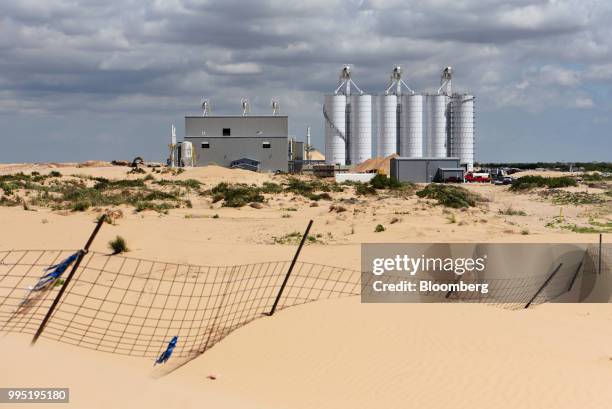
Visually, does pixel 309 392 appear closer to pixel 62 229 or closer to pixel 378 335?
pixel 378 335

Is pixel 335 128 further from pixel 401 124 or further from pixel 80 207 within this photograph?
pixel 80 207

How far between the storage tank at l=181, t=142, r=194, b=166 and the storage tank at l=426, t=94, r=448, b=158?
25553mm

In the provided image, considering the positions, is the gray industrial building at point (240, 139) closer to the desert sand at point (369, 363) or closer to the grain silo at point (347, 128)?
the grain silo at point (347, 128)

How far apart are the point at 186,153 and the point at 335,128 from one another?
1600 centimetres

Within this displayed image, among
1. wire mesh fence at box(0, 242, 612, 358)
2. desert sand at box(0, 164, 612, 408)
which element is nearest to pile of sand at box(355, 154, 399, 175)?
wire mesh fence at box(0, 242, 612, 358)

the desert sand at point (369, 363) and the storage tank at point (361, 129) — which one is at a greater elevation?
the storage tank at point (361, 129)

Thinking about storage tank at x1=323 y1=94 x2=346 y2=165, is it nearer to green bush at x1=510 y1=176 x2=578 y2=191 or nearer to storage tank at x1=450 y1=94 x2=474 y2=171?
storage tank at x1=450 y1=94 x2=474 y2=171

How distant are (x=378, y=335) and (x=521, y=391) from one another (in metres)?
2.50

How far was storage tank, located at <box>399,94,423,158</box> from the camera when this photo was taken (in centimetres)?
8200

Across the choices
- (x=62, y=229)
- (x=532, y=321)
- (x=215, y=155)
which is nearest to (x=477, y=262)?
(x=532, y=321)

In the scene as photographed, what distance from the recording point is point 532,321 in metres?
12.1

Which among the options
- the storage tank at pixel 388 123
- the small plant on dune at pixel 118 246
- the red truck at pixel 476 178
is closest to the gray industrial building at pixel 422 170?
the red truck at pixel 476 178

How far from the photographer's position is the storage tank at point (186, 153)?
76.1m

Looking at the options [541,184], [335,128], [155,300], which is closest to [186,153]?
[335,128]
